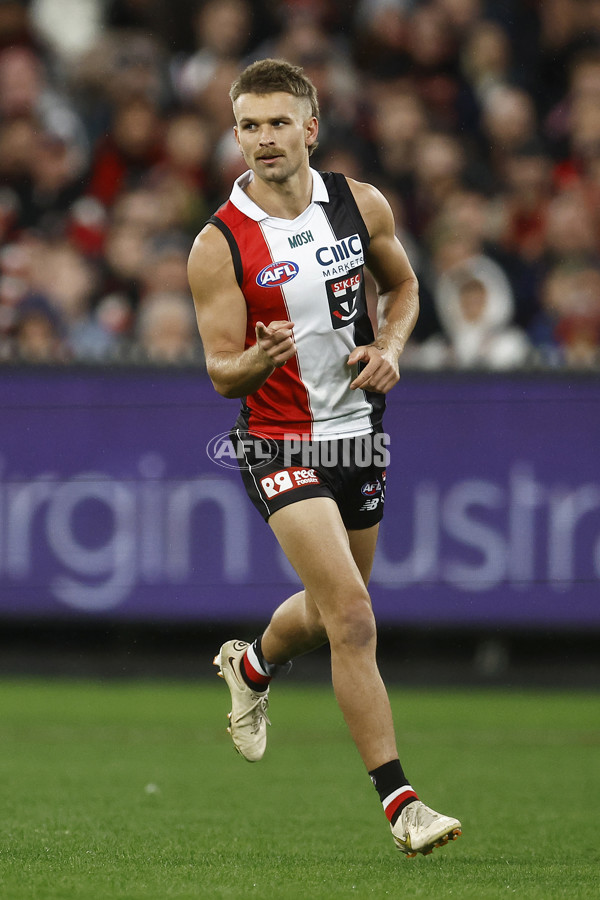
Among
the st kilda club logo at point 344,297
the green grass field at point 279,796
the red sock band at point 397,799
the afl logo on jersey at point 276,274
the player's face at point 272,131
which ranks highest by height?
the player's face at point 272,131

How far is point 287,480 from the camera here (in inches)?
204

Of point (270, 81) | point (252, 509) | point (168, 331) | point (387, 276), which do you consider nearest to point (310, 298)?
point (387, 276)

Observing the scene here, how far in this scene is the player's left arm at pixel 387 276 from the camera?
5402 millimetres

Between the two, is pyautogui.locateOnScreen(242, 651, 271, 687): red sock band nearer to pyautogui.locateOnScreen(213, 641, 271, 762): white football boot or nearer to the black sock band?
pyautogui.locateOnScreen(213, 641, 271, 762): white football boot

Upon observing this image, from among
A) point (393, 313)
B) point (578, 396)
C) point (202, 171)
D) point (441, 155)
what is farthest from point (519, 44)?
point (393, 313)

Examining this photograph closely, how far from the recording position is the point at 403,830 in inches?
184

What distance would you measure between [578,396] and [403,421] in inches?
46.8

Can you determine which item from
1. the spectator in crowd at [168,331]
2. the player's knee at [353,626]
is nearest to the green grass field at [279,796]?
the player's knee at [353,626]

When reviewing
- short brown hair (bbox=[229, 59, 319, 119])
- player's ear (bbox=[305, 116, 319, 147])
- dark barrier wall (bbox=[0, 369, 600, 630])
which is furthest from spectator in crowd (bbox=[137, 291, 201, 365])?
short brown hair (bbox=[229, 59, 319, 119])

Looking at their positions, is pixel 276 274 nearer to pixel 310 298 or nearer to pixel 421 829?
pixel 310 298

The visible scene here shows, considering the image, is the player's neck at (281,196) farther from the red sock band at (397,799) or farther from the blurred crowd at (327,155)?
the blurred crowd at (327,155)

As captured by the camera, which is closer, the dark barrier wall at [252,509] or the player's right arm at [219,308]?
the player's right arm at [219,308]

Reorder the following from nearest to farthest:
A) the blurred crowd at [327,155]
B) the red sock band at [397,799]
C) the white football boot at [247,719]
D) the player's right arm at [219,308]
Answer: the red sock band at [397,799]
the player's right arm at [219,308]
the white football boot at [247,719]
the blurred crowd at [327,155]

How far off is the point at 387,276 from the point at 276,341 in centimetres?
102
